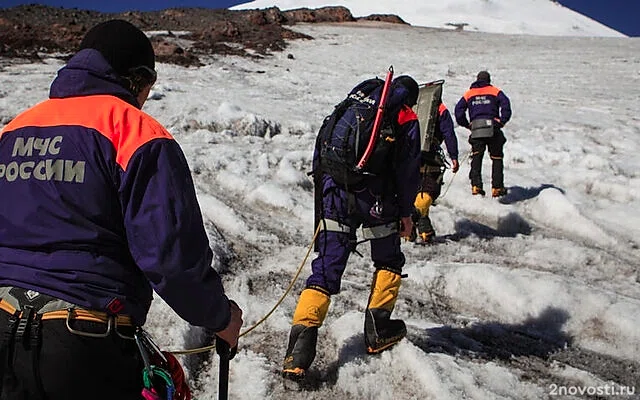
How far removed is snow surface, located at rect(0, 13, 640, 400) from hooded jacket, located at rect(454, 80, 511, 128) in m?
1.00

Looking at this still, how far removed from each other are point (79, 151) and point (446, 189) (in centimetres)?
697

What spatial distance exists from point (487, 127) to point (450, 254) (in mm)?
2782

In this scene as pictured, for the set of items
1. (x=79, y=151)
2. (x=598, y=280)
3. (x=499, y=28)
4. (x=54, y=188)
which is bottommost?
(x=598, y=280)

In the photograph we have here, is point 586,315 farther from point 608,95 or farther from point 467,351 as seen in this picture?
point 608,95

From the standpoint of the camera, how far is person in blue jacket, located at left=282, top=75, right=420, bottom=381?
3.48m

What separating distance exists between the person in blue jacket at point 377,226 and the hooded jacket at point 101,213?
5.88 ft

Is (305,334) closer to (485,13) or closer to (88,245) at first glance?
(88,245)

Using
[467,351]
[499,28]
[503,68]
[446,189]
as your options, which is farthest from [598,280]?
[499,28]

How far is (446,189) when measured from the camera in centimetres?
810

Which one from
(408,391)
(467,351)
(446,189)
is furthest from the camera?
(446,189)

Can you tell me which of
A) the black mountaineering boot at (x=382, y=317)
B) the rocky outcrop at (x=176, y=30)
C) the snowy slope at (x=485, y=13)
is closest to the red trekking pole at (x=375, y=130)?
the black mountaineering boot at (x=382, y=317)

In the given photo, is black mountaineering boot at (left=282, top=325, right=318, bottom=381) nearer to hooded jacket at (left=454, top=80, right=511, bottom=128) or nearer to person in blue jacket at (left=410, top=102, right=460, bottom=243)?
person in blue jacket at (left=410, top=102, right=460, bottom=243)

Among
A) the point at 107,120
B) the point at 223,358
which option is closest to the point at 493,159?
the point at 223,358

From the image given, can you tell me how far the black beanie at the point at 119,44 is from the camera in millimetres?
1821
